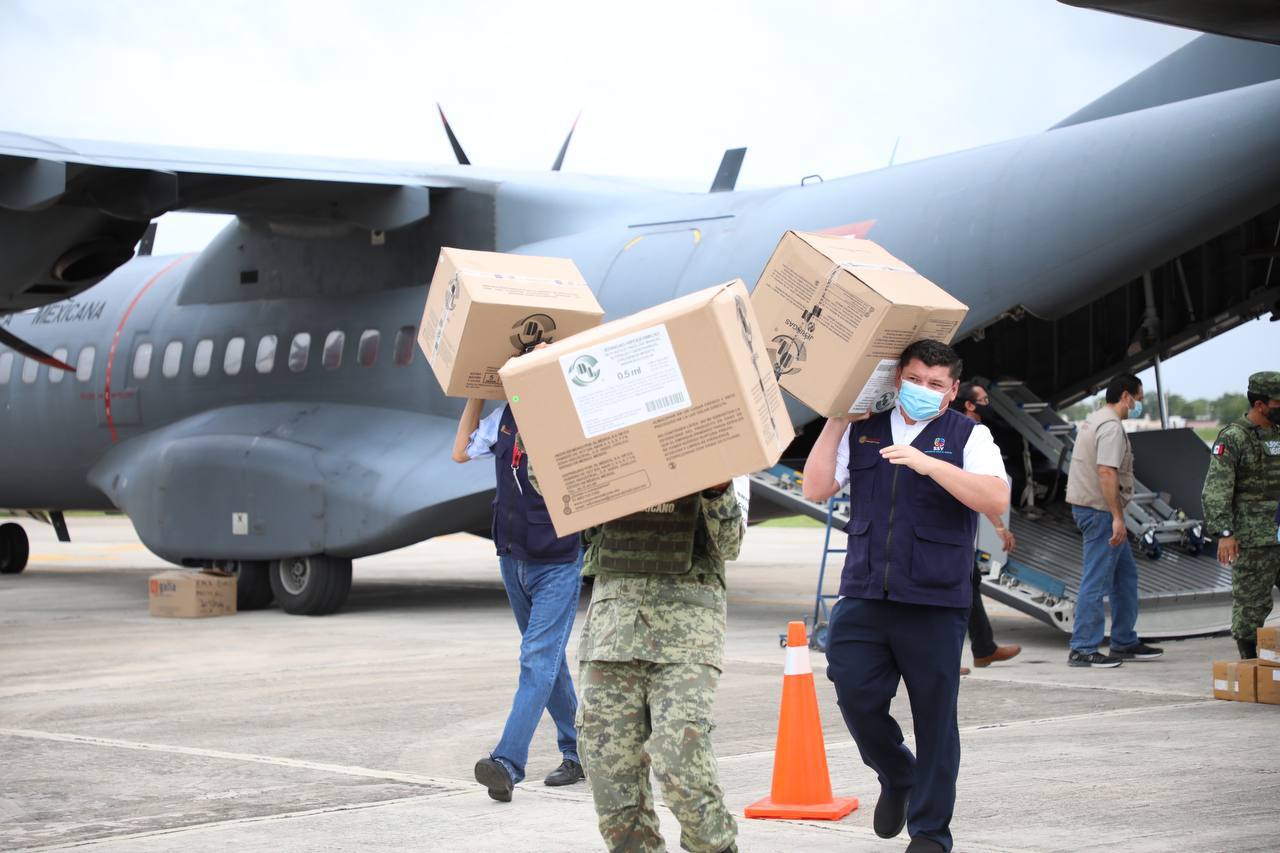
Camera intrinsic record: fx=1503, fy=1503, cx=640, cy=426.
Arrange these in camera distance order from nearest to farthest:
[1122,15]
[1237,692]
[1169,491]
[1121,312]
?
[1122,15] < [1237,692] < [1169,491] < [1121,312]

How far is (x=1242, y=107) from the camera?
10.4 m

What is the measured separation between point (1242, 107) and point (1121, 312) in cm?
412

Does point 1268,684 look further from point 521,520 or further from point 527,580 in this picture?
point 521,520

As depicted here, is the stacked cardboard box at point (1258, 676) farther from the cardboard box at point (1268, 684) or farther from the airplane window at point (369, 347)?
Answer: the airplane window at point (369, 347)

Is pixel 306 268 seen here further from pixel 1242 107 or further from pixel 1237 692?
pixel 1237 692

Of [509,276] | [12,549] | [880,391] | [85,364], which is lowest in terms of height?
[12,549]

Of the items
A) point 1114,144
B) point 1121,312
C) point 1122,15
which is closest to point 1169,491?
point 1121,312

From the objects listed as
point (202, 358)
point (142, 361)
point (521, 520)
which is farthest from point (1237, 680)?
point (142, 361)

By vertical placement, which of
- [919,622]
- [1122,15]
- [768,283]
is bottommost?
[919,622]

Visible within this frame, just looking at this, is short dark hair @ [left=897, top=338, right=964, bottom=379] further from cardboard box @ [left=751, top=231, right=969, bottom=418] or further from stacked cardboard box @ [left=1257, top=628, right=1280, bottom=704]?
stacked cardboard box @ [left=1257, top=628, right=1280, bottom=704]

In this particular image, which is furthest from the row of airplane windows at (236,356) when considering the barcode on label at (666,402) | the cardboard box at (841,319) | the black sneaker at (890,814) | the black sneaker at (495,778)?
the barcode on label at (666,402)

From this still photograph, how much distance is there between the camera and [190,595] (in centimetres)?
1423

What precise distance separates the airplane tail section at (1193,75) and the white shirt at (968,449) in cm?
729

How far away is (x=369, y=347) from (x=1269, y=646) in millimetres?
9399
